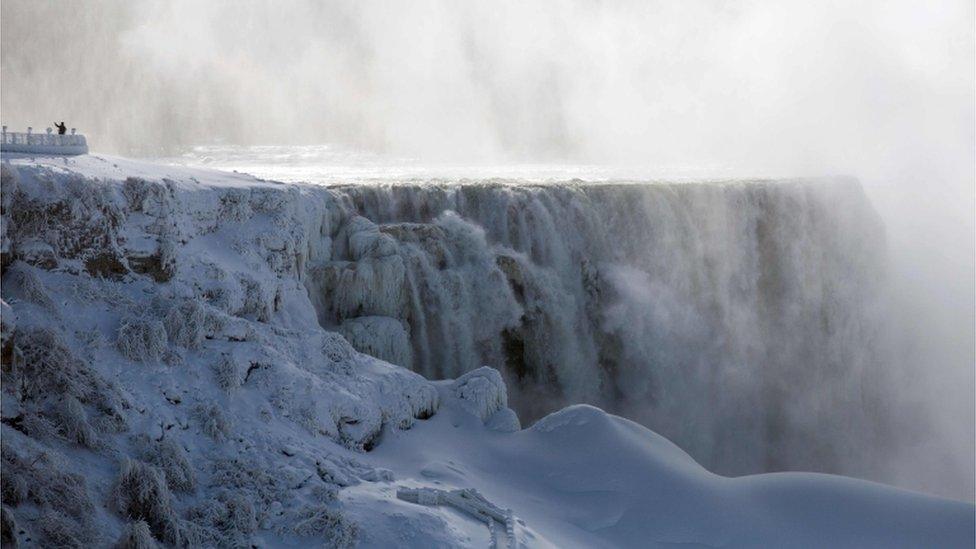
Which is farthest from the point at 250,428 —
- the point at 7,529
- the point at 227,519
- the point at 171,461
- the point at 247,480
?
the point at 7,529

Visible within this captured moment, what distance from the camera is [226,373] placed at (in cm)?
989

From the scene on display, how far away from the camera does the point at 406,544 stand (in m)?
8.62

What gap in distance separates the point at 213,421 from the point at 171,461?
81 centimetres

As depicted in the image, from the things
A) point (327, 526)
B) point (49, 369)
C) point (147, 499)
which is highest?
point (49, 369)

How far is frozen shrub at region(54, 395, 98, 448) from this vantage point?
319 inches

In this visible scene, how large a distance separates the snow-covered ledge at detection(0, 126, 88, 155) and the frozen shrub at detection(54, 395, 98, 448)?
147 inches

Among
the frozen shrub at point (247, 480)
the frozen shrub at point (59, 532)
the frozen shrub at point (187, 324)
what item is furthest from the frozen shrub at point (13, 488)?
the frozen shrub at point (187, 324)

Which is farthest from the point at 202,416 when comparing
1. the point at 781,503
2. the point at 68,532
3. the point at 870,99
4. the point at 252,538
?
the point at 870,99

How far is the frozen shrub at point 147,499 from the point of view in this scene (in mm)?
7680

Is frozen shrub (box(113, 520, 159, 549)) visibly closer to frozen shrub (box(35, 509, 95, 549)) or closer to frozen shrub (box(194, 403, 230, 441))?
frozen shrub (box(35, 509, 95, 549))

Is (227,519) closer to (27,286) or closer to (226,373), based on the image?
(226,373)

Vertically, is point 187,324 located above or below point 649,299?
above

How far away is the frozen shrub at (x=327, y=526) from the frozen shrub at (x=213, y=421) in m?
1.33

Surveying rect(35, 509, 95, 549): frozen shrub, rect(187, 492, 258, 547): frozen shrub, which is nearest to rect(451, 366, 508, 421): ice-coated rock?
rect(187, 492, 258, 547): frozen shrub
